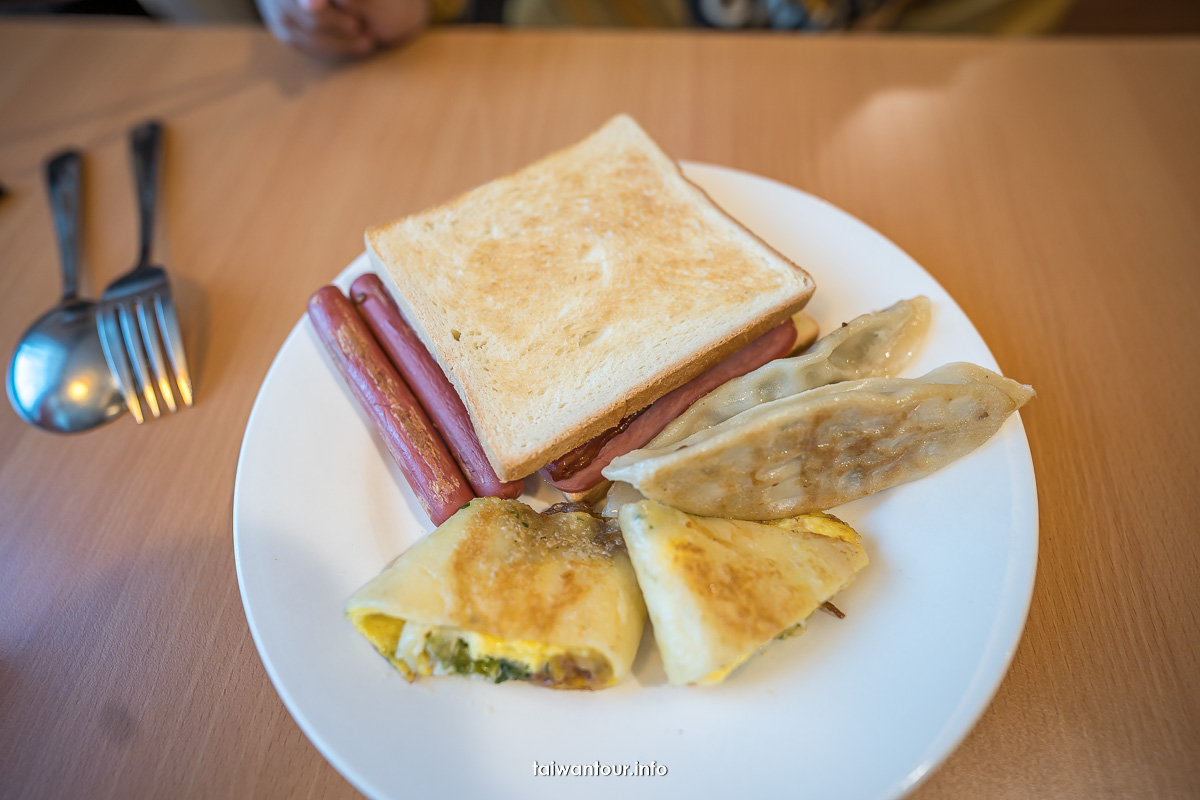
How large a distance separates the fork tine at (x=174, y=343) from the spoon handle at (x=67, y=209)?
1.16 feet

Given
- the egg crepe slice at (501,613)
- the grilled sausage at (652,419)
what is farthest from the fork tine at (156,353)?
the grilled sausage at (652,419)

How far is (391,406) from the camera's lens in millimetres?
1393

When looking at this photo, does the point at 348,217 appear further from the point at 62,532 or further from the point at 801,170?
the point at 801,170

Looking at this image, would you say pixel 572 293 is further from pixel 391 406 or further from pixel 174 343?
pixel 174 343

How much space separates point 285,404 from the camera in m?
1.43

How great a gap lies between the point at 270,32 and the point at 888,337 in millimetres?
2666

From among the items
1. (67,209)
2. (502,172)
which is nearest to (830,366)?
(502,172)

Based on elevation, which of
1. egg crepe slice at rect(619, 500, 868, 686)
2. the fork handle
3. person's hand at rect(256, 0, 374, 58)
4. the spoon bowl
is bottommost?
the spoon bowl

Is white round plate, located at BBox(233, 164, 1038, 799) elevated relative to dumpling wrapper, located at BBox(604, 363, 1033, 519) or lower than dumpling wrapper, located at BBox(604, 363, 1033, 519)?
lower

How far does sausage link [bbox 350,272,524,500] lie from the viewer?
137 cm

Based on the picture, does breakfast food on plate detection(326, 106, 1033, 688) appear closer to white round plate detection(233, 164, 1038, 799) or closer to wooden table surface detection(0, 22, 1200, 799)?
white round plate detection(233, 164, 1038, 799)

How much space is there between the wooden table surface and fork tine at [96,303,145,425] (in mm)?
70

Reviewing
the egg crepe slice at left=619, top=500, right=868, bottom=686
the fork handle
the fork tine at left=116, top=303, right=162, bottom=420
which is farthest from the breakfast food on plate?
the fork handle

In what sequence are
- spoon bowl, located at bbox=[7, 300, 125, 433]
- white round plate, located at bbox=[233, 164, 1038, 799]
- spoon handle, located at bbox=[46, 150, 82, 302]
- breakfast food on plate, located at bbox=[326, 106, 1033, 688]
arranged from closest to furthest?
1. white round plate, located at bbox=[233, 164, 1038, 799]
2. breakfast food on plate, located at bbox=[326, 106, 1033, 688]
3. spoon bowl, located at bbox=[7, 300, 125, 433]
4. spoon handle, located at bbox=[46, 150, 82, 302]
